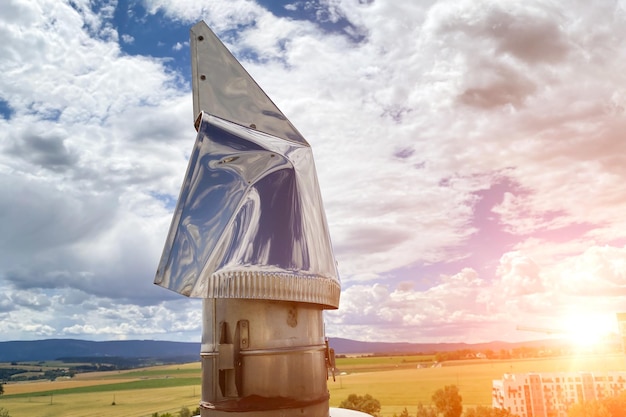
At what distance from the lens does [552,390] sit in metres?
58.5

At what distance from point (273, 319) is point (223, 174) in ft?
6.89

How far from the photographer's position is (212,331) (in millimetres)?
6504

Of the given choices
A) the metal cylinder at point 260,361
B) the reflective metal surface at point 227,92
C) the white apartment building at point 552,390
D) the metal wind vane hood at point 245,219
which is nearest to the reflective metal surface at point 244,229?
the metal wind vane hood at point 245,219

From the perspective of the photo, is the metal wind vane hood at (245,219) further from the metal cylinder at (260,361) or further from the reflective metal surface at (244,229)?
the metal cylinder at (260,361)

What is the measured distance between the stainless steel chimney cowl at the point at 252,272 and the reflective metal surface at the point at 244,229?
0.01m

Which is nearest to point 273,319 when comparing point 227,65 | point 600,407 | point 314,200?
point 314,200

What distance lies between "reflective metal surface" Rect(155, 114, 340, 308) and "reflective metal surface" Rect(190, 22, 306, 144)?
628 millimetres

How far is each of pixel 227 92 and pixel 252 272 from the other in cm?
344

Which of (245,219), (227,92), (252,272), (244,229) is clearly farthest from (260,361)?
(227,92)

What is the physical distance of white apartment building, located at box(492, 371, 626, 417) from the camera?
181 feet

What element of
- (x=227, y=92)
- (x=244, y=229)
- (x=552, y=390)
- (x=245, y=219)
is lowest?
(x=552, y=390)

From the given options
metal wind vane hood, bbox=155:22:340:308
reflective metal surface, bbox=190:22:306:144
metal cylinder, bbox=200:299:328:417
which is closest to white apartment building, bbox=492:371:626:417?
metal cylinder, bbox=200:299:328:417

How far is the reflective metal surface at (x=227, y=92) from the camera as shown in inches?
303

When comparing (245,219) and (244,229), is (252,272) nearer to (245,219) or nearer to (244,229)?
(244,229)
